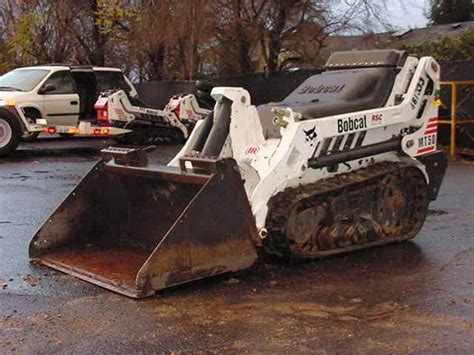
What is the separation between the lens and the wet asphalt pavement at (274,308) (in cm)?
473

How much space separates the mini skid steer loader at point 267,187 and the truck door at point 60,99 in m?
10.6

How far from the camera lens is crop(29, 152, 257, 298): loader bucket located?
18.3ft

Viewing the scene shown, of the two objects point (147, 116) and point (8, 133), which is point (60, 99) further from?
point (147, 116)

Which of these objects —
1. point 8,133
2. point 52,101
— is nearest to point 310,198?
point 8,133

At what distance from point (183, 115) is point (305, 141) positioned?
1295cm

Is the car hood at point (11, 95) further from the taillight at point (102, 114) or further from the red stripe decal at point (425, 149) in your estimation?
the red stripe decal at point (425, 149)

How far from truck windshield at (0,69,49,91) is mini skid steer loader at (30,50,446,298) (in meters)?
10.8

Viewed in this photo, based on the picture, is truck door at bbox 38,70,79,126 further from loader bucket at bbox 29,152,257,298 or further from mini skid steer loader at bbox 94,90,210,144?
loader bucket at bbox 29,152,257,298

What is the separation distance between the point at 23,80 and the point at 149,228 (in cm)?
1156

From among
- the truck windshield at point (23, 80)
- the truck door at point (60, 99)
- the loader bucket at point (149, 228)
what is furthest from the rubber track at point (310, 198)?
the truck windshield at point (23, 80)

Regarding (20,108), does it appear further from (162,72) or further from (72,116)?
(162,72)

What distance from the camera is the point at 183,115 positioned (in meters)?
19.1

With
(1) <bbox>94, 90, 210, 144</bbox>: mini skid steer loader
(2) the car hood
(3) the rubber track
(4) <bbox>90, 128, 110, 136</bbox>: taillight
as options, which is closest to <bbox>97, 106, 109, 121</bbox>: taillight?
(1) <bbox>94, 90, 210, 144</bbox>: mini skid steer loader

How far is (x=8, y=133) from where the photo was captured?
16.0 meters
